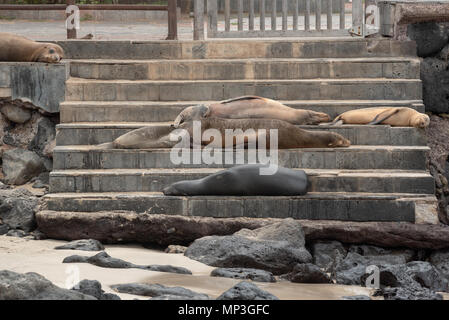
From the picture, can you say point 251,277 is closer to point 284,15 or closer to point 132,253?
point 132,253

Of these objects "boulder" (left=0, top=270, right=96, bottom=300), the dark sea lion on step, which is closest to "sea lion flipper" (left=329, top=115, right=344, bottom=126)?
the dark sea lion on step

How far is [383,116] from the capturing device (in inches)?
406

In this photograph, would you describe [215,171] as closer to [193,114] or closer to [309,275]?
[193,114]

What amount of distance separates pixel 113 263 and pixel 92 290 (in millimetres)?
1407

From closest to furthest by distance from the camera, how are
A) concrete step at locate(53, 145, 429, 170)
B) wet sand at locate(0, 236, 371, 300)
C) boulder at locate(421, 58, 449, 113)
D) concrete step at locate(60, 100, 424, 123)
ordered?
1. wet sand at locate(0, 236, 371, 300)
2. concrete step at locate(53, 145, 429, 170)
3. concrete step at locate(60, 100, 424, 123)
4. boulder at locate(421, 58, 449, 113)

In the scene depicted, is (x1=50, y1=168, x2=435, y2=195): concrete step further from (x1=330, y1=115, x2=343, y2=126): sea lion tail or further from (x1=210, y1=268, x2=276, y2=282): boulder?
(x1=210, y1=268, x2=276, y2=282): boulder

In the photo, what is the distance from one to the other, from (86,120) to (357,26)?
372cm

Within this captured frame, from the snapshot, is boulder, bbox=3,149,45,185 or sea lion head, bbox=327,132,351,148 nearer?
sea lion head, bbox=327,132,351,148

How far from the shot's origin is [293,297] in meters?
7.25

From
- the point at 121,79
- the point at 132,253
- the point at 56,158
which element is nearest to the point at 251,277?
the point at 132,253

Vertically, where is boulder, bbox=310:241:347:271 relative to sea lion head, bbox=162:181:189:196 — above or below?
below

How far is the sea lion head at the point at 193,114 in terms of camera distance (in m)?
10.2

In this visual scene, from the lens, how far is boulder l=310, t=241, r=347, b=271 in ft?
29.6

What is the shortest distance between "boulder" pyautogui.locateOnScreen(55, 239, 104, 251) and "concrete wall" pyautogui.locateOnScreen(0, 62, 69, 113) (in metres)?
2.58
